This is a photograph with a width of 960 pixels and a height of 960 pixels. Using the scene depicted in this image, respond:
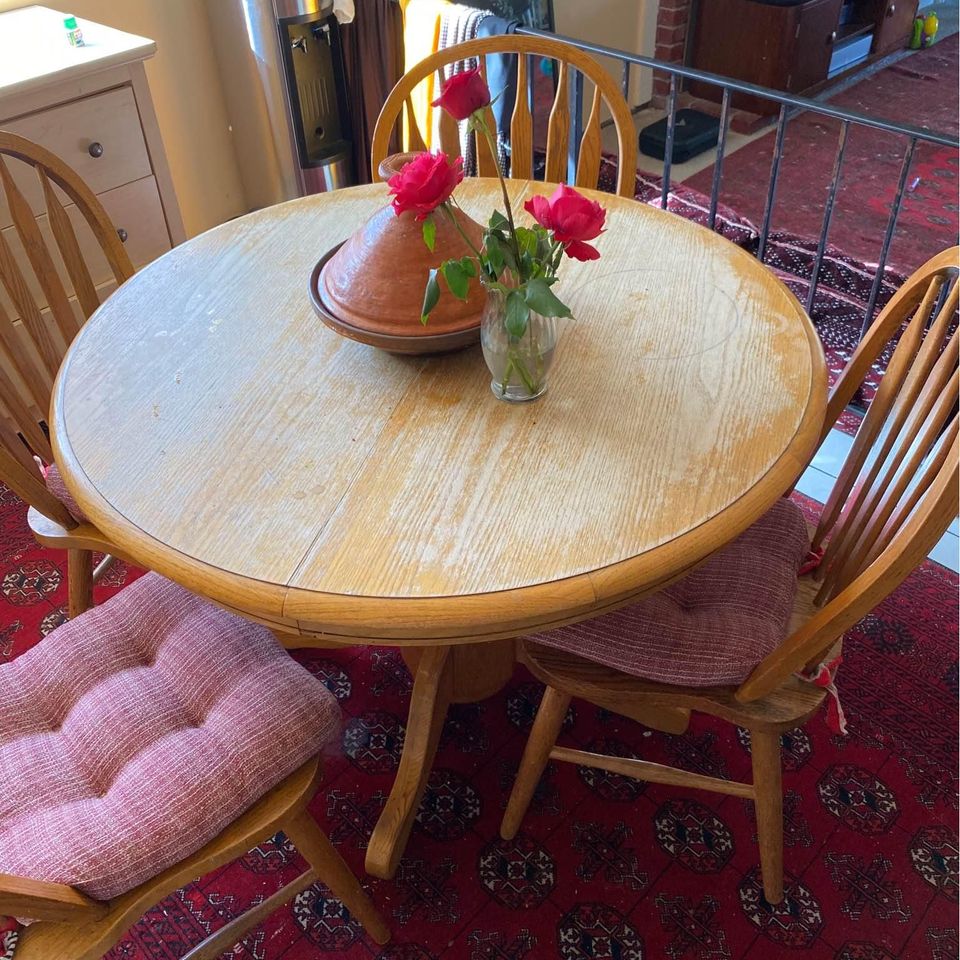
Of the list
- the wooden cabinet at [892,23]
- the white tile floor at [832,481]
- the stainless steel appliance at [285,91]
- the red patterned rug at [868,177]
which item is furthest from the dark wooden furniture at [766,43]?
the white tile floor at [832,481]

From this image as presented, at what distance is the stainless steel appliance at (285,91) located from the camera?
2.56 m

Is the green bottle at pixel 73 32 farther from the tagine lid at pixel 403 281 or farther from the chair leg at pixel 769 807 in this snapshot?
the chair leg at pixel 769 807

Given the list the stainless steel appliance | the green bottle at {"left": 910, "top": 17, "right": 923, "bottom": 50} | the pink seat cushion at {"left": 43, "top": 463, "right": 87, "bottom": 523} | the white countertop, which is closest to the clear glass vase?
the pink seat cushion at {"left": 43, "top": 463, "right": 87, "bottom": 523}

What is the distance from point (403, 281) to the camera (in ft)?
3.82

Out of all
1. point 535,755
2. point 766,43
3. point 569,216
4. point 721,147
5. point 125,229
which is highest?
point 569,216

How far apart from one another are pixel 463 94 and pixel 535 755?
97 cm

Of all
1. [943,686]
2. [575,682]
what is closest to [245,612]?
[575,682]

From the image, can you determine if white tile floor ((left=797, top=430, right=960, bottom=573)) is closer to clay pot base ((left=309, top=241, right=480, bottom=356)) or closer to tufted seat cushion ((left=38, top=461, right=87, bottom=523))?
clay pot base ((left=309, top=241, right=480, bottom=356))

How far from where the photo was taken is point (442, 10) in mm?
2334

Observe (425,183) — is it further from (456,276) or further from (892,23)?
(892,23)

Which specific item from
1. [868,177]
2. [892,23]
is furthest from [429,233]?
[892,23]

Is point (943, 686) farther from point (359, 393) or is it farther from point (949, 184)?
point (949, 184)

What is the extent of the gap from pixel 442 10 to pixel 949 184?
270 cm

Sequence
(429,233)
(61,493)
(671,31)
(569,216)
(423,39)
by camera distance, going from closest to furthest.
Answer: (569,216)
(429,233)
(61,493)
(423,39)
(671,31)
